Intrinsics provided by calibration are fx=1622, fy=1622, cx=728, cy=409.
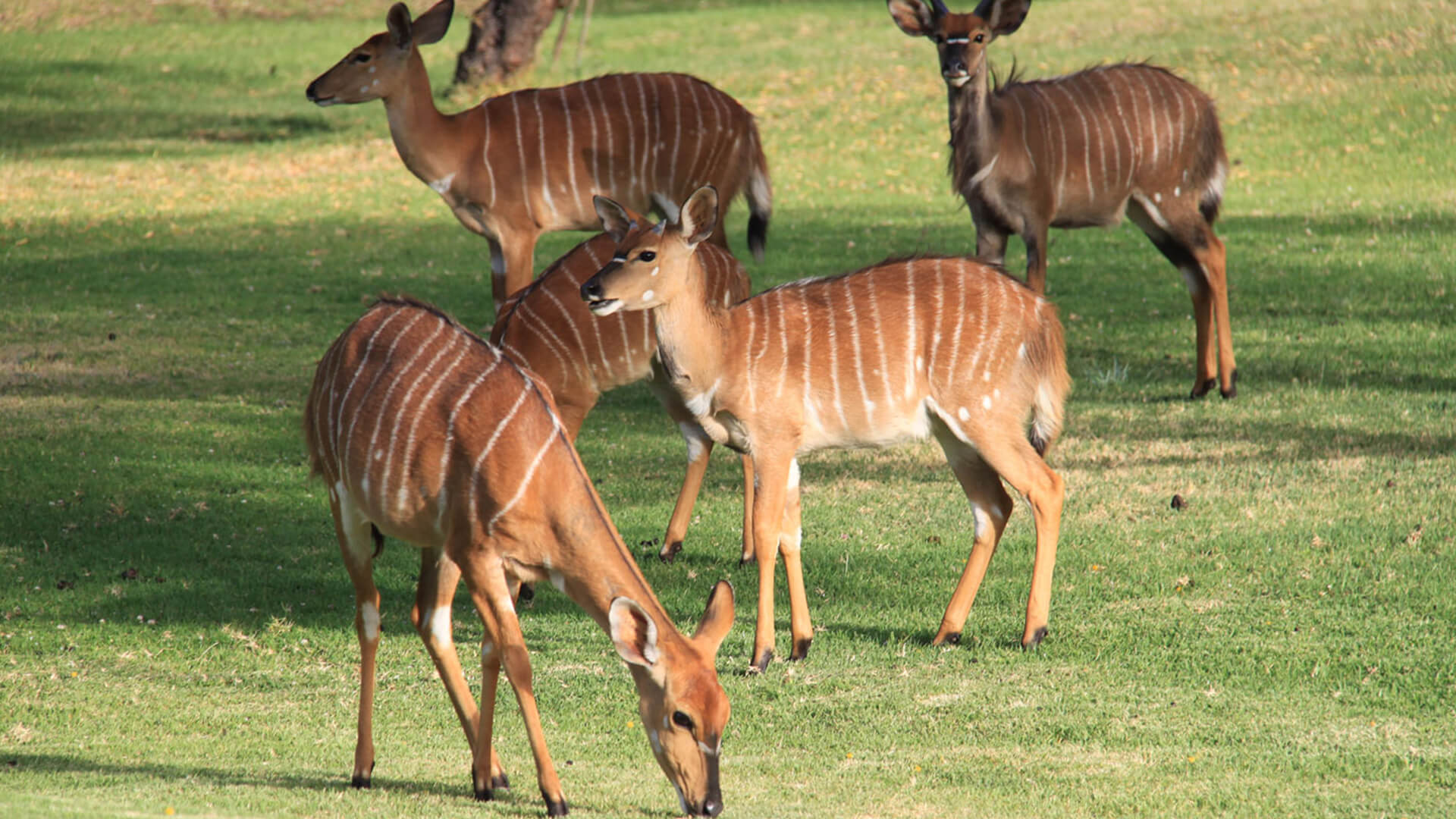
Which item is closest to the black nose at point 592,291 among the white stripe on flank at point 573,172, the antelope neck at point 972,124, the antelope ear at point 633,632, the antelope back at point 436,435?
the antelope back at point 436,435

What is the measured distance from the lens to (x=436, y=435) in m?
4.78

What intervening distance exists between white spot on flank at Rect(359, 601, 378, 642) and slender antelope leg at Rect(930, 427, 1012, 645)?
223 cm

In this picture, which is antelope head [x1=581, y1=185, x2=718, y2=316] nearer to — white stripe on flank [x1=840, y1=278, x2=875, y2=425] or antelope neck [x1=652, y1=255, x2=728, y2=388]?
antelope neck [x1=652, y1=255, x2=728, y2=388]

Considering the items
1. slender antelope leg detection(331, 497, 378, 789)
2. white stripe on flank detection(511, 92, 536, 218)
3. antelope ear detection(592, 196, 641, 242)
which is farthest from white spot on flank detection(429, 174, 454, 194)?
slender antelope leg detection(331, 497, 378, 789)

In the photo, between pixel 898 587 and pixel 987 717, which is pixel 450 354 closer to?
pixel 987 717

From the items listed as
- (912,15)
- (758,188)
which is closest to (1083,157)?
(912,15)

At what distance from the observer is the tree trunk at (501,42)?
21.2 m

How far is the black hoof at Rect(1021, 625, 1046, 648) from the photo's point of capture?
19.8ft

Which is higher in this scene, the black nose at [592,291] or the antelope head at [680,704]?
the black nose at [592,291]

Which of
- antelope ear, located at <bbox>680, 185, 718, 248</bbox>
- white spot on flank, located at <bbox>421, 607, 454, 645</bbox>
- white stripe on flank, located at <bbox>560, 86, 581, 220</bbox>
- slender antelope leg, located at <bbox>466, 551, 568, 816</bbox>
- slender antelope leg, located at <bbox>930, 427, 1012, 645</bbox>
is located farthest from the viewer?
white stripe on flank, located at <bbox>560, 86, 581, 220</bbox>

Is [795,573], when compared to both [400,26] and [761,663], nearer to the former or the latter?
[761,663]

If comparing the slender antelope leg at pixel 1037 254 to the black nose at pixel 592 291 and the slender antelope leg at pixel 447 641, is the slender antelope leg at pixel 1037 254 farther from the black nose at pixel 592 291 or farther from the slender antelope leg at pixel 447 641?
the slender antelope leg at pixel 447 641

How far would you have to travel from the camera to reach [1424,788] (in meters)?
4.67

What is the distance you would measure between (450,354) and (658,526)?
2813mm
